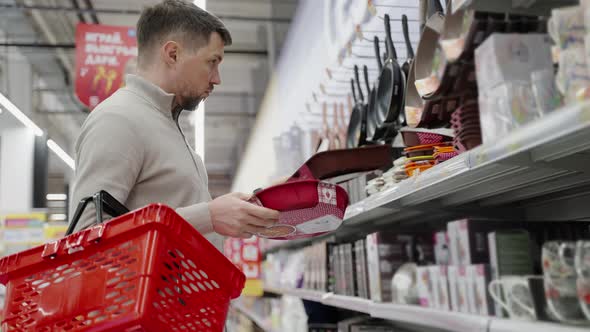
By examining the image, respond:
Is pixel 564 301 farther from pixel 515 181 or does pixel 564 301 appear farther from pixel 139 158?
pixel 139 158

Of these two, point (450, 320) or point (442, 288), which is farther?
point (442, 288)

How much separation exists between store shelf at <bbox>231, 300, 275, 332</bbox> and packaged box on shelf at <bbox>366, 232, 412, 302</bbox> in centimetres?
285

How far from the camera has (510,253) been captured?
1.61m

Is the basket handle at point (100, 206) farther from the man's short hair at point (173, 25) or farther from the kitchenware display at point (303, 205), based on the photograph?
the man's short hair at point (173, 25)

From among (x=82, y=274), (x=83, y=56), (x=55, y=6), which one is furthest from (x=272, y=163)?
(x=82, y=274)

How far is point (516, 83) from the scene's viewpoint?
1287 millimetres

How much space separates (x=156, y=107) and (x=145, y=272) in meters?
0.83

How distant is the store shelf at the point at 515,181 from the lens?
114 centimetres

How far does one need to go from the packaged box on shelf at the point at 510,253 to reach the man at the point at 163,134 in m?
0.59

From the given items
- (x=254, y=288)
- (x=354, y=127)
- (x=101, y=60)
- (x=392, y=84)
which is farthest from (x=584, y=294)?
(x=254, y=288)

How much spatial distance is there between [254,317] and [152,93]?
5.14 meters

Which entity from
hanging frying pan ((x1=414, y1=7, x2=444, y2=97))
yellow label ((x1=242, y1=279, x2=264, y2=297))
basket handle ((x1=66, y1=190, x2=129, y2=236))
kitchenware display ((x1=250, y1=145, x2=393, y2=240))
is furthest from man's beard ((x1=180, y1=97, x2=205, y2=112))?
yellow label ((x1=242, y1=279, x2=264, y2=297))

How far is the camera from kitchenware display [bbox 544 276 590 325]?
49.1 inches

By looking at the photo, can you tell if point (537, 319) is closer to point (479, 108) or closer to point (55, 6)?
point (479, 108)
